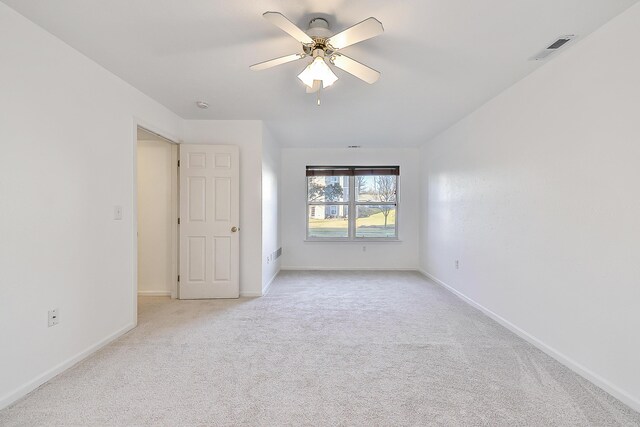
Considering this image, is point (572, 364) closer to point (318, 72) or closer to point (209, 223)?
point (318, 72)

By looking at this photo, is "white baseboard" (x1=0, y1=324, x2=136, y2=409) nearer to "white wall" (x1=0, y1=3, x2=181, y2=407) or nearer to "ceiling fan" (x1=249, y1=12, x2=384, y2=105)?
"white wall" (x1=0, y1=3, x2=181, y2=407)

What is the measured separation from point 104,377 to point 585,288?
3.50 metres

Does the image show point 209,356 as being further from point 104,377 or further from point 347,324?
point 347,324

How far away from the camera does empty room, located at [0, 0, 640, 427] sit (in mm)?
1866

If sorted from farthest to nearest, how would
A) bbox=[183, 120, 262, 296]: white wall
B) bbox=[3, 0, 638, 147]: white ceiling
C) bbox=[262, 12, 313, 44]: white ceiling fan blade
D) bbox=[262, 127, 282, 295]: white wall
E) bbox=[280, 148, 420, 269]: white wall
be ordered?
bbox=[280, 148, 420, 269]: white wall < bbox=[262, 127, 282, 295]: white wall < bbox=[183, 120, 262, 296]: white wall < bbox=[3, 0, 638, 147]: white ceiling < bbox=[262, 12, 313, 44]: white ceiling fan blade

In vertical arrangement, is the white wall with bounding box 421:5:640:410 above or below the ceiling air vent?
below

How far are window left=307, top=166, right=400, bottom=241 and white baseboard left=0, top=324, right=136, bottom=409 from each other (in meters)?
3.96

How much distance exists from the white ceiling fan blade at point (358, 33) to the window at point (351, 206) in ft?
14.1

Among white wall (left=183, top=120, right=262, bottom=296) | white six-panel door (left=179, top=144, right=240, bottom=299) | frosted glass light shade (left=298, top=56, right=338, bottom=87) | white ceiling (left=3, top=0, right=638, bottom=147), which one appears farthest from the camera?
white wall (left=183, top=120, right=262, bottom=296)

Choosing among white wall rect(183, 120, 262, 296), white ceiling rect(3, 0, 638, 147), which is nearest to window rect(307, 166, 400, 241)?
white wall rect(183, 120, 262, 296)

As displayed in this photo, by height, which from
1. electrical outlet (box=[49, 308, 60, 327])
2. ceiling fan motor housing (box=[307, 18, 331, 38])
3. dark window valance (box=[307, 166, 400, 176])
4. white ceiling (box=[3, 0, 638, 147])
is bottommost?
electrical outlet (box=[49, 308, 60, 327])

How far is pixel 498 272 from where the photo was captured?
3.25 metres

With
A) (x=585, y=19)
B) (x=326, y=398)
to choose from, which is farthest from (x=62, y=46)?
(x=585, y=19)

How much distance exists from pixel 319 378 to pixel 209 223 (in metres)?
2.66
